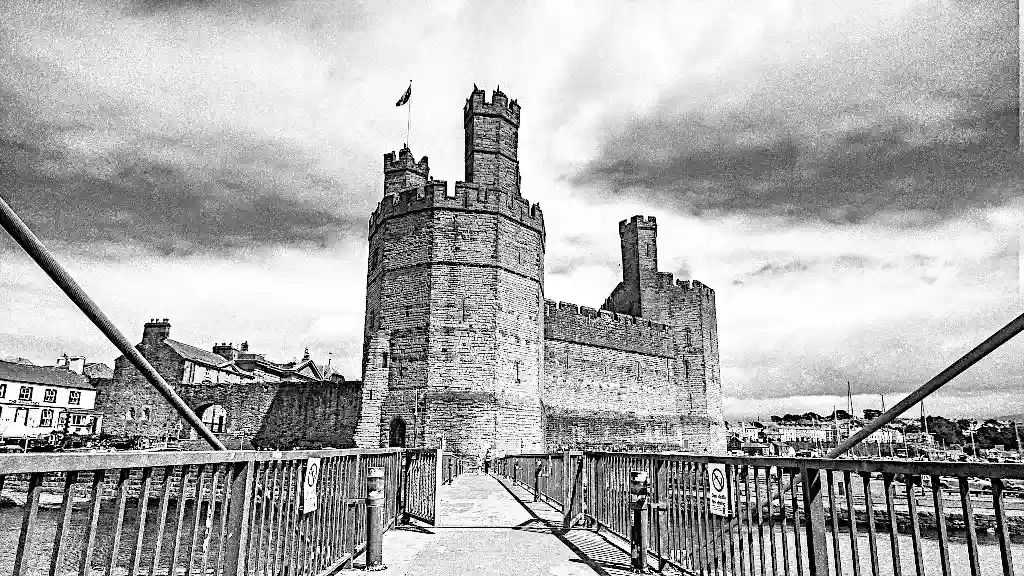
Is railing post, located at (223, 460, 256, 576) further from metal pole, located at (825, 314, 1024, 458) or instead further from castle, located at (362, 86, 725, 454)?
castle, located at (362, 86, 725, 454)

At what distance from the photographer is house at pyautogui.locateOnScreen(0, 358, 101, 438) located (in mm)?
35688

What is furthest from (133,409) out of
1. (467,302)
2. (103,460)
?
(103,460)

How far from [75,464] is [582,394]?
31952 mm

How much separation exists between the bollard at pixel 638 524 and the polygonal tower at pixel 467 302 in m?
18.7

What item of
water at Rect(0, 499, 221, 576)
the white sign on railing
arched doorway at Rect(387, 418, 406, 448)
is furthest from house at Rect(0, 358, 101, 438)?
the white sign on railing

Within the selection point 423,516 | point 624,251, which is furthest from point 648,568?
point 624,251

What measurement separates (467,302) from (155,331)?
65.2 ft

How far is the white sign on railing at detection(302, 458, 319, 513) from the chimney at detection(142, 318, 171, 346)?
3483 cm

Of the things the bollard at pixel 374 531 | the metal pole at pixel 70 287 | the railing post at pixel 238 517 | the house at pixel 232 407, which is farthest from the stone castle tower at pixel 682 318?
the metal pole at pixel 70 287

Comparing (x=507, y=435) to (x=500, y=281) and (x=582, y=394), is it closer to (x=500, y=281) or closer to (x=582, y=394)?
(x=500, y=281)

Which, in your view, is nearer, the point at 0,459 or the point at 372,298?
the point at 0,459

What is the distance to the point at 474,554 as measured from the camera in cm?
574

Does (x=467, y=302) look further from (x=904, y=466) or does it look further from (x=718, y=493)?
(x=904, y=466)

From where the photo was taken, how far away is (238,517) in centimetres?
319
